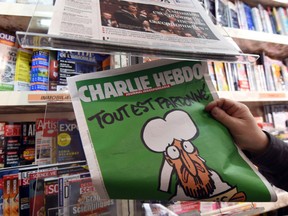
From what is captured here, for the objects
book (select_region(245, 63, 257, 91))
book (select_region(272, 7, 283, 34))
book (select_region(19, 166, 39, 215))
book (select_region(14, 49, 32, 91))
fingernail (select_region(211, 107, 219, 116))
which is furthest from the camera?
book (select_region(272, 7, 283, 34))

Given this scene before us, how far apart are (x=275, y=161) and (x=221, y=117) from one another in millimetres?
228

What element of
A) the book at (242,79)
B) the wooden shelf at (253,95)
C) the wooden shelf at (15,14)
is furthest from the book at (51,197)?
the book at (242,79)

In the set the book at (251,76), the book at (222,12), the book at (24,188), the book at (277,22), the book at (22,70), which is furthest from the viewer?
the book at (277,22)

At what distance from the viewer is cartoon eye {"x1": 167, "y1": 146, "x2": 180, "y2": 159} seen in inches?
12.6

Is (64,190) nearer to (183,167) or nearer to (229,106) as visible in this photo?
(183,167)

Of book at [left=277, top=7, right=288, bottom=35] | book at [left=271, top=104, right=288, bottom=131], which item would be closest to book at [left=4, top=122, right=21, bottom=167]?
book at [left=271, top=104, right=288, bottom=131]

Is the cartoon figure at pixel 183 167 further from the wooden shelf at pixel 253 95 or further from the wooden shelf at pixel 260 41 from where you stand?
the wooden shelf at pixel 260 41

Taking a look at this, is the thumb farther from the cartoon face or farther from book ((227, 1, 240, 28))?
book ((227, 1, 240, 28))

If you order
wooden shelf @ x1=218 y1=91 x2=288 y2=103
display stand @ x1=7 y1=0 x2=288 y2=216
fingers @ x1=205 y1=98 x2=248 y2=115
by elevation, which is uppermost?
wooden shelf @ x1=218 y1=91 x2=288 y2=103

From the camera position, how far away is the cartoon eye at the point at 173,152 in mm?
319

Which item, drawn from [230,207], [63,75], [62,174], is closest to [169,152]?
[62,174]

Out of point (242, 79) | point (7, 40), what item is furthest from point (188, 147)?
point (242, 79)

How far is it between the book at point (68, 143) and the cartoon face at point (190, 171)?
0.22 m

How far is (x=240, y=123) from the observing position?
0.42m
